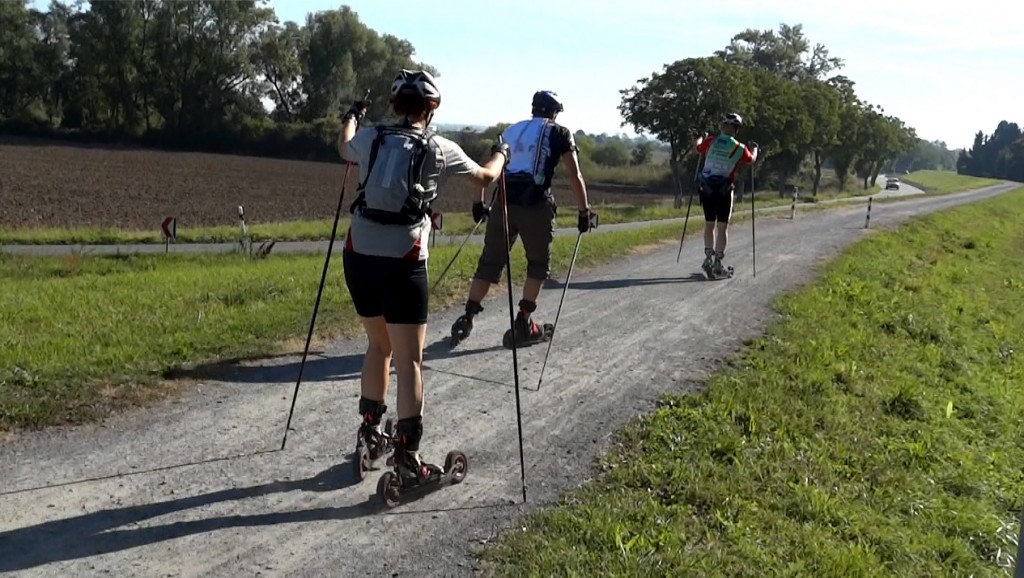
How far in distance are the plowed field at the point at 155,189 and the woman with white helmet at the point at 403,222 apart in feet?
52.8

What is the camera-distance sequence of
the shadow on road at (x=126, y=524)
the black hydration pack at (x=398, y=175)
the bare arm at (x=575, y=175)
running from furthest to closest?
the bare arm at (x=575, y=175) < the black hydration pack at (x=398, y=175) < the shadow on road at (x=126, y=524)

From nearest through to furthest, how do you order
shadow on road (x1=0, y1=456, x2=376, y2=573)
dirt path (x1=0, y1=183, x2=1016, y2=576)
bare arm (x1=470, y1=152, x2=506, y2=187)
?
shadow on road (x1=0, y1=456, x2=376, y2=573) < dirt path (x1=0, y1=183, x2=1016, y2=576) < bare arm (x1=470, y1=152, x2=506, y2=187)

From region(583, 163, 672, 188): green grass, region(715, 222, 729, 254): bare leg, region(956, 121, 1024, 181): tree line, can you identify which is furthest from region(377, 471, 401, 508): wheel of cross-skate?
region(956, 121, 1024, 181): tree line

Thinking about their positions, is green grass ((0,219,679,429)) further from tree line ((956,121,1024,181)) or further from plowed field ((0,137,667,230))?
tree line ((956,121,1024,181))

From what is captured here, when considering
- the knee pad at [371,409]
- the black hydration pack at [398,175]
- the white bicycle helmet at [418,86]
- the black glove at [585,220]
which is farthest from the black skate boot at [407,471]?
the black glove at [585,220]

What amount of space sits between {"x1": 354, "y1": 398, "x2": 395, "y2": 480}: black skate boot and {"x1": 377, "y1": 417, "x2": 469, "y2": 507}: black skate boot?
206mm

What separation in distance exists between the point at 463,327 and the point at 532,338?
0.69 m

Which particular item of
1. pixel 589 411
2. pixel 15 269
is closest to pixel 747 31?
pixel 15 269

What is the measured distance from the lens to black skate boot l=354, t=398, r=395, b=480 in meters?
5.11

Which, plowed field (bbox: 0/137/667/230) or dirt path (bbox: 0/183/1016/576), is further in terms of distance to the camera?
plowed field (bbox: 0/137/667/230)

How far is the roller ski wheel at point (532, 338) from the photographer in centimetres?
827

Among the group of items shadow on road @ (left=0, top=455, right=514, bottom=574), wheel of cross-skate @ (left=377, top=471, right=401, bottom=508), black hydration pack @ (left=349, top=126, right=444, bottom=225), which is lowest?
shadow on road @ (left=0, top=455, right=514, bottom=574)

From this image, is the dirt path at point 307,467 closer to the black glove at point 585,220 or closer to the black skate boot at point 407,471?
the black skate boot at point 407,471

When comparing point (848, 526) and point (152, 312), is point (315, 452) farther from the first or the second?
point (152, 312)
